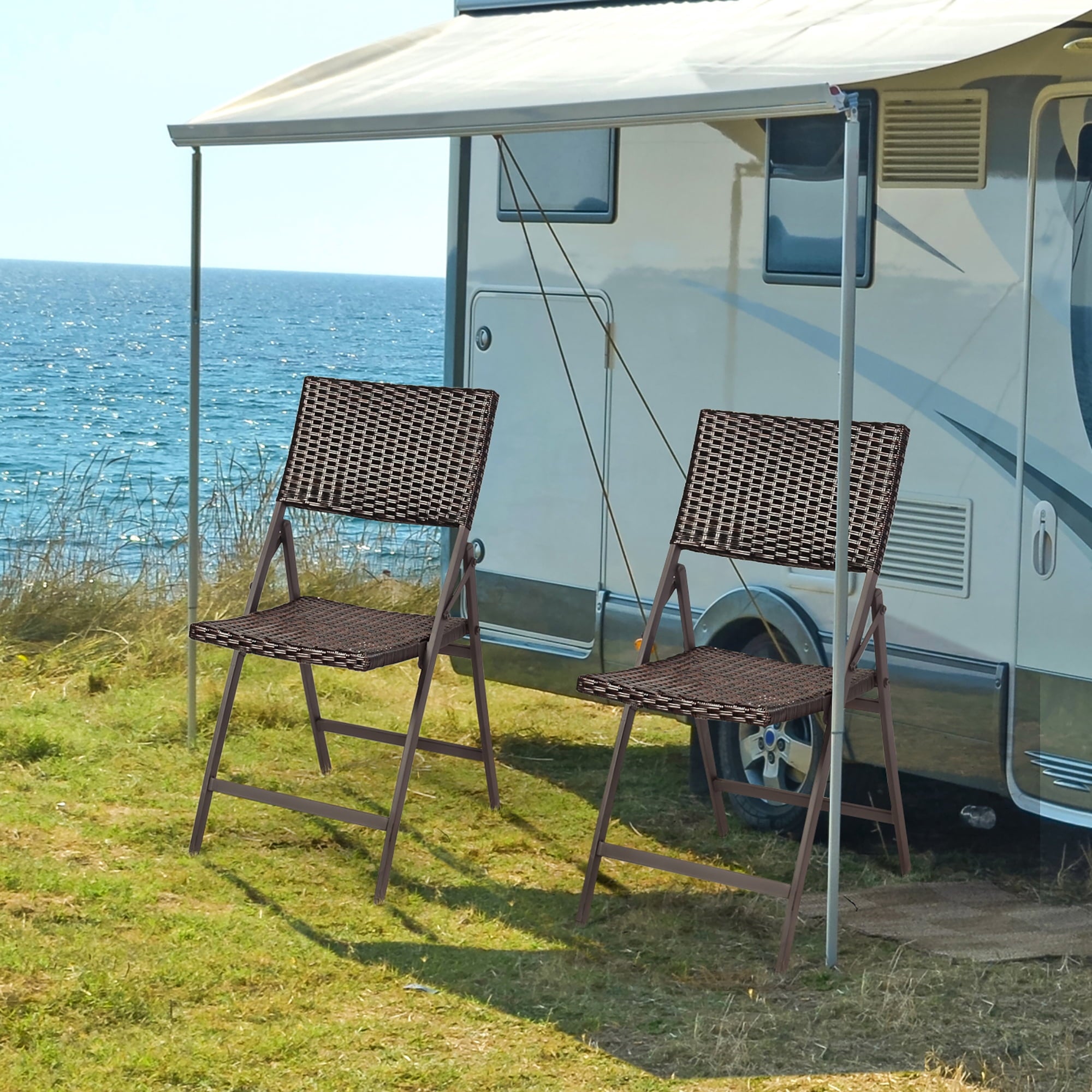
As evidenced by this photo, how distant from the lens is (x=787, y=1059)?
3.22m

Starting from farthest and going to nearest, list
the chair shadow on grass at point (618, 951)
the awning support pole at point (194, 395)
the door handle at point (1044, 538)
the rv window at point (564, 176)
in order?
the rv window at point (564, 176)
the awning support pole at point (194, 395)
the door handle at point (1044, 538)
the chair shadow on grass at point (618, 951)

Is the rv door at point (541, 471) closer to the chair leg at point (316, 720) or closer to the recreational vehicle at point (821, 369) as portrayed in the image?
the recreational vehicle at point (821, 369)

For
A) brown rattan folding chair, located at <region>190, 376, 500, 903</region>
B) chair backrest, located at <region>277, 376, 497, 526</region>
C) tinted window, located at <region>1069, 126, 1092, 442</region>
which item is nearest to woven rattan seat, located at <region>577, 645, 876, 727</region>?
brown rattan folding chair, located at <region>190, 376, 500, 903</region>

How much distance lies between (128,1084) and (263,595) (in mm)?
4689

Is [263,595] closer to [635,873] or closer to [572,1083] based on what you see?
[635,873]

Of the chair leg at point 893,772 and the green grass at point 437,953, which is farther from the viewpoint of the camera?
the chair leg at point 893,772

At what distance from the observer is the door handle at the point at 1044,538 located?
402 centimetres

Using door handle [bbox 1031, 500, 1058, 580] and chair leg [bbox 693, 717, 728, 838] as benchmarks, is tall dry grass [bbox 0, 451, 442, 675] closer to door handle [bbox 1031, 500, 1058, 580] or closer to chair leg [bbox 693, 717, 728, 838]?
chair leg [bbox 693, 717, 728, 838]

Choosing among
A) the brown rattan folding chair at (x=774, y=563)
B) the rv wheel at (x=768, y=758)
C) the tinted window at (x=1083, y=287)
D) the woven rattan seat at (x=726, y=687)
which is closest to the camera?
the woven rattan seat at (x=726, y=687)

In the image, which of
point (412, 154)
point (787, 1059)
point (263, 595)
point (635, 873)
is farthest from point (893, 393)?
point (412, 154)

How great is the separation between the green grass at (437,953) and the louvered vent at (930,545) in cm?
80

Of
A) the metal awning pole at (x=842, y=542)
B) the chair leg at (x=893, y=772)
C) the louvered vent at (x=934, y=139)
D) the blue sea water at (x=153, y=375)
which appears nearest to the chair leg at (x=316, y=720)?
the chair leg at (x=893, y=772)

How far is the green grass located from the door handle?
839mm

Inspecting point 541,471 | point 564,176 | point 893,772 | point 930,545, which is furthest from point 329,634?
point 564,176
